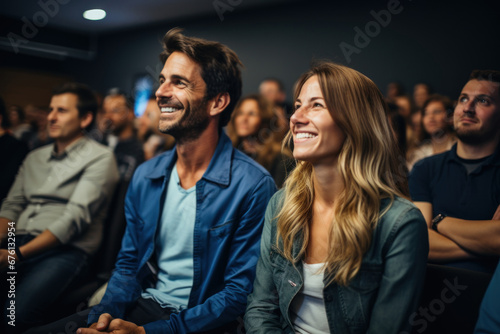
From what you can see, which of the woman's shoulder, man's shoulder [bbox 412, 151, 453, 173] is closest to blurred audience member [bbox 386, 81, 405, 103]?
man's shoulder [bbox 412, 151, 453, 173]

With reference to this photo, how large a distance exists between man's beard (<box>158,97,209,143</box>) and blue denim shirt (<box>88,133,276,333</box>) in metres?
0.12

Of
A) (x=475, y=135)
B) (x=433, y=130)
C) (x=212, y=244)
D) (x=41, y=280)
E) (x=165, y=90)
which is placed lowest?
(x=41, y=280)

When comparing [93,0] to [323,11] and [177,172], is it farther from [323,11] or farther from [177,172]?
[323,11]

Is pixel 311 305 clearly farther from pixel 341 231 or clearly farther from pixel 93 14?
pixel 93 14

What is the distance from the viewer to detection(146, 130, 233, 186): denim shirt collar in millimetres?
1438

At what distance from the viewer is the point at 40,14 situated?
2.58 meters

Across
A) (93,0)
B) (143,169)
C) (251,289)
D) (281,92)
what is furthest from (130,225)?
(281,92)

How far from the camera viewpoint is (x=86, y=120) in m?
2.20

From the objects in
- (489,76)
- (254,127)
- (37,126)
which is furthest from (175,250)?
(37,126)

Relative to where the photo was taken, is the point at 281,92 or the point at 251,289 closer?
the point at 251,289

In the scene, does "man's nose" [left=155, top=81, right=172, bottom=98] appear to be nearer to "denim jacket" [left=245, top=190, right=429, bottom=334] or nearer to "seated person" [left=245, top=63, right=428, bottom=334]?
"seated person" [left=245, top=63, right=428, bottom=334]

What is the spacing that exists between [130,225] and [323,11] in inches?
196
